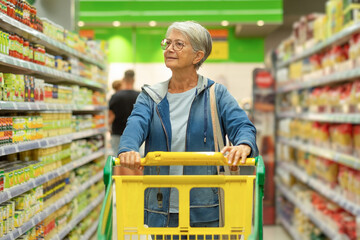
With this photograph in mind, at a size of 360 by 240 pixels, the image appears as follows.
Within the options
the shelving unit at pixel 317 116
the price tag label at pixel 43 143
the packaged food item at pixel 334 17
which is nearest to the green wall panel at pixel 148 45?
the shelving unit at pixel 317 116

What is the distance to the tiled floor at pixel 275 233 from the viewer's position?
5.80 metres

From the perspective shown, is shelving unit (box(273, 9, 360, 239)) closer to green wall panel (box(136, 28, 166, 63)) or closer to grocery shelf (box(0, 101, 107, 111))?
grocery shelf (box(0, 101, 107, 111))

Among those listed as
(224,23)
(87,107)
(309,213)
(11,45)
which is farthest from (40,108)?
(224,23)

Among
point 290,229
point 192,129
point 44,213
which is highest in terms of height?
point 192,129

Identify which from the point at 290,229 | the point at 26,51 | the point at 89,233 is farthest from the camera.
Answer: the point at 290,229

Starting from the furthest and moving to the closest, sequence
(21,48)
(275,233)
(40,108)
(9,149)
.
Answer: (275,233) < (40,108) < (21,48) < (9,149)

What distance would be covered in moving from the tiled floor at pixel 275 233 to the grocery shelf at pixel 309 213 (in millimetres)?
444

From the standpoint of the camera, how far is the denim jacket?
2078mm

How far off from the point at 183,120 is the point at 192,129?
0.06 metres

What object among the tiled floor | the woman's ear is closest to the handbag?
the woman's ear

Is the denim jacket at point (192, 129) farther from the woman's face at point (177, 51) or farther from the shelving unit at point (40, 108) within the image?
the shelving unit at point (40, 108)

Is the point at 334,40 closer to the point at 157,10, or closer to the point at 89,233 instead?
the point at 89,233

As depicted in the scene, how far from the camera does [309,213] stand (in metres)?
5.02

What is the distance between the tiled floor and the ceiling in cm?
427
